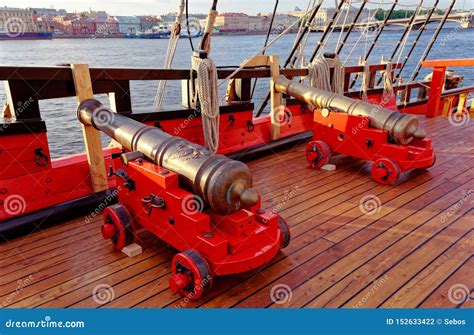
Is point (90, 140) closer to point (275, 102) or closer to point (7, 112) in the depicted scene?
point (7, 112)

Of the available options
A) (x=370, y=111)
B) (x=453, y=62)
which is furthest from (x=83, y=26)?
(x=370, y=111)

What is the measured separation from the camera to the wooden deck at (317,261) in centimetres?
223

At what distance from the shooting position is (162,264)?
2.56 meters

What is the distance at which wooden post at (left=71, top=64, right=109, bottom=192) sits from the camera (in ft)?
10.1

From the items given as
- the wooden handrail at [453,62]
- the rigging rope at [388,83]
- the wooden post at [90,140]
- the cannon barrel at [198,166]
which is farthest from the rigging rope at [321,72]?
the cannon barrel at [198,166]

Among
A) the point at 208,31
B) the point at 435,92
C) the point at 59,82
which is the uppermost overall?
the point at 208,31

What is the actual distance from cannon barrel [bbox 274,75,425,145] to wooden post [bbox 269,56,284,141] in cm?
14

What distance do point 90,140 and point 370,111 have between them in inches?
105

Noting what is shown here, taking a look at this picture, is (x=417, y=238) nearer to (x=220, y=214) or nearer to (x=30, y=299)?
(x=220, y=214)

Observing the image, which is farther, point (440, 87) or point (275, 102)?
point (440, 87)

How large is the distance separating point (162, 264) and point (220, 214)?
559 mm

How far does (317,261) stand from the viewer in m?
2.57

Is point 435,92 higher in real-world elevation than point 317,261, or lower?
higher

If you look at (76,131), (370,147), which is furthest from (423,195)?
(76,131)
